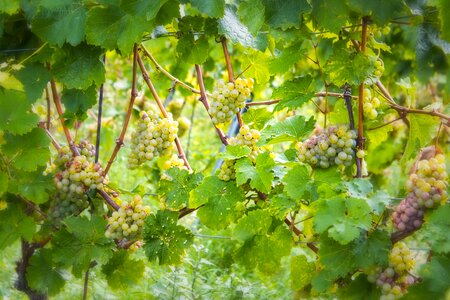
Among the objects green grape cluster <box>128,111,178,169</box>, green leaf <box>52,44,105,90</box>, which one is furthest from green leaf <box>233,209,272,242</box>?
green leaf <box>52,44,105,90</box>

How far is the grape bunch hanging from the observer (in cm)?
139

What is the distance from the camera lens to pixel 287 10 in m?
1.46

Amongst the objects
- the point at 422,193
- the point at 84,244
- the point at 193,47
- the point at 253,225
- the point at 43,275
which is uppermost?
the point at 193,47

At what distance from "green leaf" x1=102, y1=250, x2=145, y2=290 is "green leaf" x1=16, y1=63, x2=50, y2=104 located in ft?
1.89

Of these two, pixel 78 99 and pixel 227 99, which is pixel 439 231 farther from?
pixel 78 99

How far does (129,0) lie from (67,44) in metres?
0.44

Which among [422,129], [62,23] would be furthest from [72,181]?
[422,129]

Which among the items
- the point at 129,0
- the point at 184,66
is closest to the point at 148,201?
the point at 184,66

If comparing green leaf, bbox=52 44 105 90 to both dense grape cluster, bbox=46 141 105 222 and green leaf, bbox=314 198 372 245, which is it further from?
green leaf, bbox=314 198 372 245

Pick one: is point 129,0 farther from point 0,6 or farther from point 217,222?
point 217,222

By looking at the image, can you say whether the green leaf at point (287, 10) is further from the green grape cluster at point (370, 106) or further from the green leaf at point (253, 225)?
the green leaf at point (253, 225)

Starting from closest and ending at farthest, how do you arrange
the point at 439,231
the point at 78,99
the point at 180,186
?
the point at 439,231, the point at 180,186, the point at 78,99

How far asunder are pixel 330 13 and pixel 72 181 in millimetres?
→ 1008

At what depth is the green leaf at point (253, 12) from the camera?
1.50 metres
